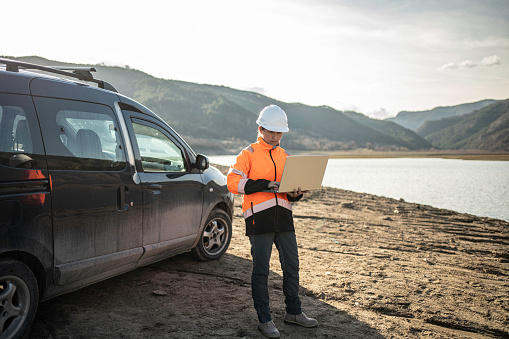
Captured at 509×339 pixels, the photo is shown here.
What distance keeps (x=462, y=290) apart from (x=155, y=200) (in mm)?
3678

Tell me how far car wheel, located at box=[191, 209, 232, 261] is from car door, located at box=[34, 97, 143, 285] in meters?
1.33

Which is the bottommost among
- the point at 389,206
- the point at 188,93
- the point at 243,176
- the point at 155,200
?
the point at 389,206

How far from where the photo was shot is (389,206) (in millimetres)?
13562

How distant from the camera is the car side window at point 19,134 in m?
2.83

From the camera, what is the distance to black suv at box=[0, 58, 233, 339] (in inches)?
112

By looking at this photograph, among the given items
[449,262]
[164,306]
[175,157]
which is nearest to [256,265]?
[164,306]

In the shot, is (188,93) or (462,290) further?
(188,93)

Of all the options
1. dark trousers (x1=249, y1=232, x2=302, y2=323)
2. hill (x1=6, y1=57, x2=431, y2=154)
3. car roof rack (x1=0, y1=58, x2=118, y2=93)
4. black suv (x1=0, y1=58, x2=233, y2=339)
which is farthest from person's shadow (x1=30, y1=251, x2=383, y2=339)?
hill (x1=6, y1=57, x2=431, y2=154)

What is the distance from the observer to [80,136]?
3.38 meters

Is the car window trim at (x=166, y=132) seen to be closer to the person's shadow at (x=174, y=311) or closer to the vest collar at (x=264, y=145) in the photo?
the person's shadow at (x=174, y=311)

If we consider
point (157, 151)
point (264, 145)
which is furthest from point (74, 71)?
point (264, 145)

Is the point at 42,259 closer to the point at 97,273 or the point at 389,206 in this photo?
the point at 97,273

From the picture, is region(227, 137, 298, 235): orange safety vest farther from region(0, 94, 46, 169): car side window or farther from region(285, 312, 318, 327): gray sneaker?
region(0, 94, 46, 169): car side window

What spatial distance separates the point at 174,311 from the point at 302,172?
1788mm
